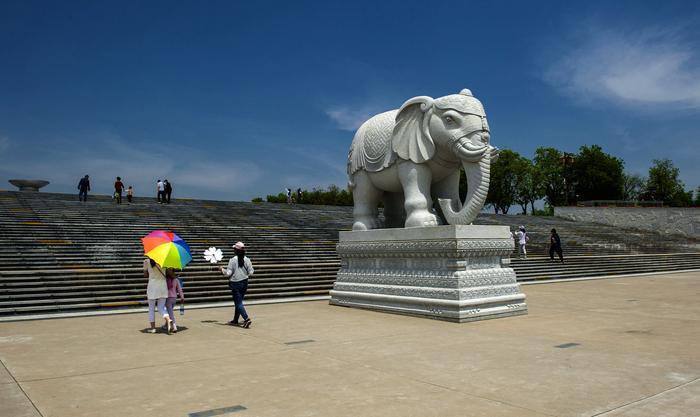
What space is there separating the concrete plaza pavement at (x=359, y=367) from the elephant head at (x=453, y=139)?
7.01 feet

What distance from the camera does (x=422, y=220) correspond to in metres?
9.50

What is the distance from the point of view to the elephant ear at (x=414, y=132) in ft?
31.7

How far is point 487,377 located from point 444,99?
5.86m

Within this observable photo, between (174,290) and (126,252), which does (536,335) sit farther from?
(126,252)

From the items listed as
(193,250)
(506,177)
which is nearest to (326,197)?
(506,177)

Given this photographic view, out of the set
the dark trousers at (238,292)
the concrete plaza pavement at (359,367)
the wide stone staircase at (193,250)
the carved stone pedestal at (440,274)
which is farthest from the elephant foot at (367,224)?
the dark trousers at (238,292)

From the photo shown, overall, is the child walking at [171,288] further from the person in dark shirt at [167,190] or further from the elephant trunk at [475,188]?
the person in dark shirt at [167,190]

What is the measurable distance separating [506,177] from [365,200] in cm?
5165

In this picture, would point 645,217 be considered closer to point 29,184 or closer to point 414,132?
point 414,132

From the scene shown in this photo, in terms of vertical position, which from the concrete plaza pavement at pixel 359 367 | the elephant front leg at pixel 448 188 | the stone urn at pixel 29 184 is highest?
the stone urn at pixel 29 184

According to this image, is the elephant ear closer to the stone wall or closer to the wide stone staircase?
the wide stone staircase

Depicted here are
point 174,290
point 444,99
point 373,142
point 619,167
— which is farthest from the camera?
point 619,167

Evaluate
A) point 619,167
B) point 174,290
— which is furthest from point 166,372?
point 619,167

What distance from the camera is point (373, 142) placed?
10.5 m
